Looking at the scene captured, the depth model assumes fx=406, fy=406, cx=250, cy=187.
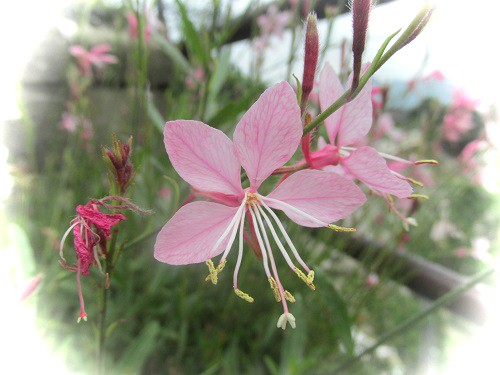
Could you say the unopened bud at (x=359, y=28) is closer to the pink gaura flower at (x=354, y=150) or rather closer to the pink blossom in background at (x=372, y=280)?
the pink gaura flower at (x=354, y=150)

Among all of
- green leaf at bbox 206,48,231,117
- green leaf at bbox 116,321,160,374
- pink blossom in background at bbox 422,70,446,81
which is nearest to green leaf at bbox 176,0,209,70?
green leaf at bbox 206,48,231,117

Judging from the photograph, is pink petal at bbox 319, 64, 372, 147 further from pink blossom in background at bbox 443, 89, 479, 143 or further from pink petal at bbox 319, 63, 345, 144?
pink blossom in background at bbox 443, 89, 479, 143

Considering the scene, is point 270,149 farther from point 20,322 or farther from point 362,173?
point 20,322

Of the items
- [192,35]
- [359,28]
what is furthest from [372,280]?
[359,28]

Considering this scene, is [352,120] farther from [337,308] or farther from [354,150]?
[337,308]

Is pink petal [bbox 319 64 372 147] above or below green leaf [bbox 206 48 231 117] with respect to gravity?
above
